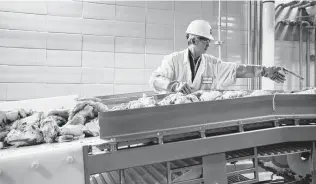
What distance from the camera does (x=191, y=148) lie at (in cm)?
127

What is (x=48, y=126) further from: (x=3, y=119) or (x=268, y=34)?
(x=268, y=34)

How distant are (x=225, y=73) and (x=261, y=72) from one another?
1.30 ft

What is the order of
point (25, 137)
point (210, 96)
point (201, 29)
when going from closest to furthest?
point (25, 137) → point (210, 96) → point (201, 29)

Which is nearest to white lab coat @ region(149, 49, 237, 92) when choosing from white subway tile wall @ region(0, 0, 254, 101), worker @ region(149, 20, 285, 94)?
worker @ region(149, 20, 285, 94)

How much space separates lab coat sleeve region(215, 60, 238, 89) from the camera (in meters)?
2.75

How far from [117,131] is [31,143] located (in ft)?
1.53

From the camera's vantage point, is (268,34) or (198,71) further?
A: (268,34)

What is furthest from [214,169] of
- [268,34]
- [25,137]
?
[268,34]

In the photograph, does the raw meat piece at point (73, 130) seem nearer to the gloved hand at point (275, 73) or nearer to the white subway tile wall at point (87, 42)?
the gloved hand at point (275, 73)

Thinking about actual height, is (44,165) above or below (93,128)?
below

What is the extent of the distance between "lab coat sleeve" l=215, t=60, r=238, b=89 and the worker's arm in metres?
0.06

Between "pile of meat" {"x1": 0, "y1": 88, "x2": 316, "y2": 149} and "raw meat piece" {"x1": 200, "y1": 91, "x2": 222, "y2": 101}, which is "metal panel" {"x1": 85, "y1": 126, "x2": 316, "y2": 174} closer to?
"pile of meat" {"x1": 0, "y1": 88, "x2": 316, "y2": 149}

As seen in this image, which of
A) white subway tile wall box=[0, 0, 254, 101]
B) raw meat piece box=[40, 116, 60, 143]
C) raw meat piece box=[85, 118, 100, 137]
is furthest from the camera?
white subway tile wall box=[0, 0, 254, 101]

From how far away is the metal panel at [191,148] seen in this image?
1.13 m
